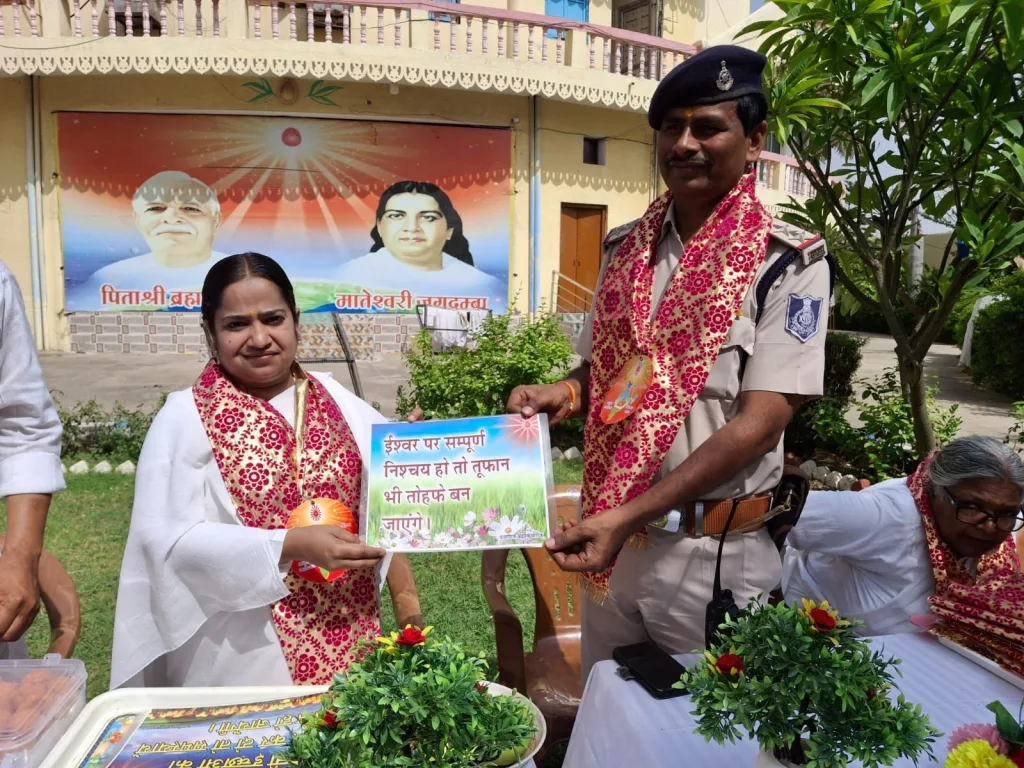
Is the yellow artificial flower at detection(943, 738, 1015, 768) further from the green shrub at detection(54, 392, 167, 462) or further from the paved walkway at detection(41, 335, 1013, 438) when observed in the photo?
the paved walkway at detection(41, 335, 1013, 438)

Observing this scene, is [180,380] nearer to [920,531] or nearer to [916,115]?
[916,115]

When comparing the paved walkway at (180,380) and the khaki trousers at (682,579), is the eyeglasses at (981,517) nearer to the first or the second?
the khaki trousers at (682,579)

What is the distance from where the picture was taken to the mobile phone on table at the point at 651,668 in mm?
1482

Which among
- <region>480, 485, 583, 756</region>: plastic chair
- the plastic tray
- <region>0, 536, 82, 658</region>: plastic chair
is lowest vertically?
<region>480, 485, 583, 756</region>: plastic chair

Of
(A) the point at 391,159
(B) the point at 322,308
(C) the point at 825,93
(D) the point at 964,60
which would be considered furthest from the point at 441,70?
(D) the point at 964,60

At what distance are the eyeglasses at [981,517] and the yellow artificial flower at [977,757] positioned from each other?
1.26 m

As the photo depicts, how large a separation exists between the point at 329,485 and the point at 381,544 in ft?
1.21

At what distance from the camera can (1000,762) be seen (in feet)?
3.46

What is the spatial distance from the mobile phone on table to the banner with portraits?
12.0 meters

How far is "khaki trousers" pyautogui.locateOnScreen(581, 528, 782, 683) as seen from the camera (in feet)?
5.74

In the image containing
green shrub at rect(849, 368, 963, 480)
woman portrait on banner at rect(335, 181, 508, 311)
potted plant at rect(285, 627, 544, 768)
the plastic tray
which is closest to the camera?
potted plant at rect(285, 627, 544, 768)

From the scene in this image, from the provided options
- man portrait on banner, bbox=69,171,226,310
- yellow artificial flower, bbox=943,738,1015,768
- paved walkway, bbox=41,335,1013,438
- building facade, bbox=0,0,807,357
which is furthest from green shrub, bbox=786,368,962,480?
man portrait on banner, bbox=69,171,226,310

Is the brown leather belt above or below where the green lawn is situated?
above

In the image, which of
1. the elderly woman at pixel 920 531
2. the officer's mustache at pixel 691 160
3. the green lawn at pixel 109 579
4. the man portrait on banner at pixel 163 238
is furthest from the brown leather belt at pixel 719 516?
the man portrait on banner at pixel 163 238
